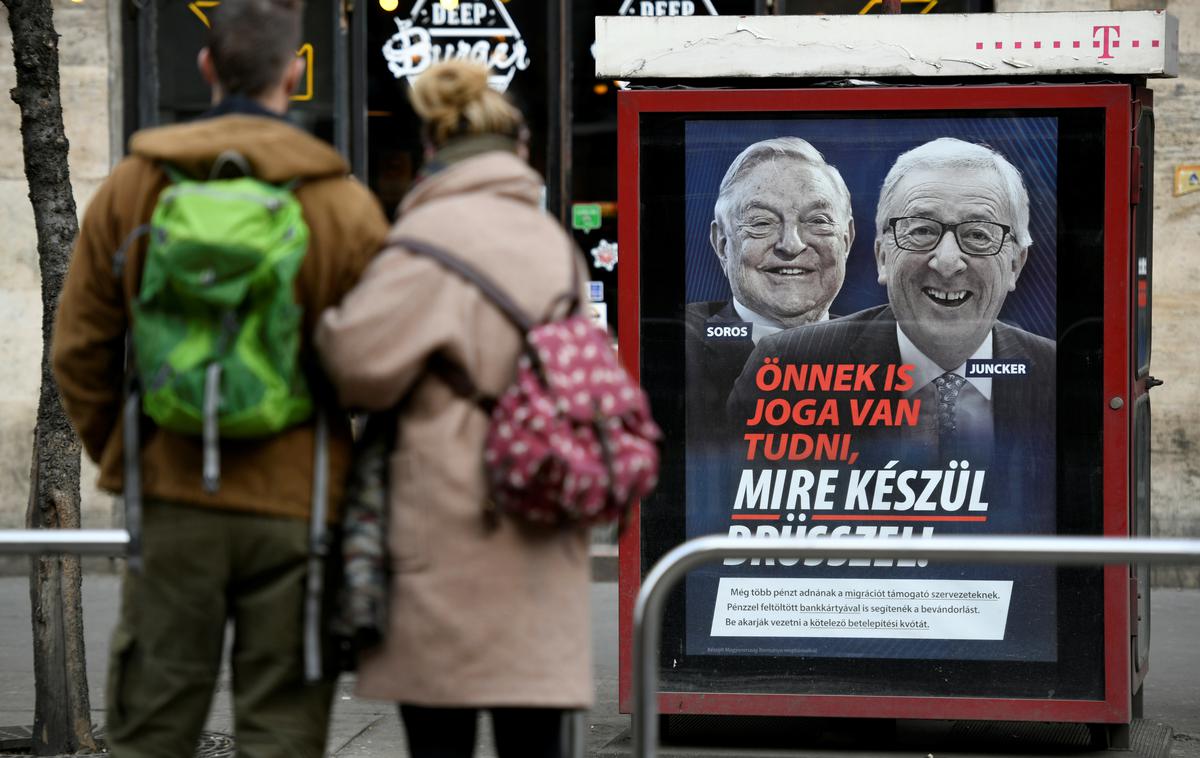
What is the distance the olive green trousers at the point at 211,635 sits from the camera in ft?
9.34

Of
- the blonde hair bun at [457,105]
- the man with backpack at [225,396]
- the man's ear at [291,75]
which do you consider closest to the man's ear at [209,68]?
the man with backpack at [225,396]

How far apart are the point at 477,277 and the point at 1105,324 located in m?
3.01

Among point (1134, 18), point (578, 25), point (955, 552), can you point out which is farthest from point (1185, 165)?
point (955, 552)

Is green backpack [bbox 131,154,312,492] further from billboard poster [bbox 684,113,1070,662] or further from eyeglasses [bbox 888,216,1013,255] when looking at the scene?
eyeglasses [bbox 888,216,1013,255]

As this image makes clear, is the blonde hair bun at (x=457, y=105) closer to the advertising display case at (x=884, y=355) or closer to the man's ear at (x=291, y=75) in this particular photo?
the man's ear at (x=291, y=75)

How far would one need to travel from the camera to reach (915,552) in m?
3.29

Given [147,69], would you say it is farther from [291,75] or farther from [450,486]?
[450,486]

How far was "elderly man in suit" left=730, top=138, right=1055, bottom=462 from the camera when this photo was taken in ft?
17.2

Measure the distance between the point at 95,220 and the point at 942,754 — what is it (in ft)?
11.1

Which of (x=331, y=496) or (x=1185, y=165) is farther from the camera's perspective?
(x=1185, y=165)

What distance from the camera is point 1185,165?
879 centimetres

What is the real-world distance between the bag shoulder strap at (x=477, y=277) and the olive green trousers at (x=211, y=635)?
49 cm

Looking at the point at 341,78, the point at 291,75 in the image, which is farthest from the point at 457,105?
the point at 341,78

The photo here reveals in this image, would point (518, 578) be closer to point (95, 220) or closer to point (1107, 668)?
point (95, 220)
